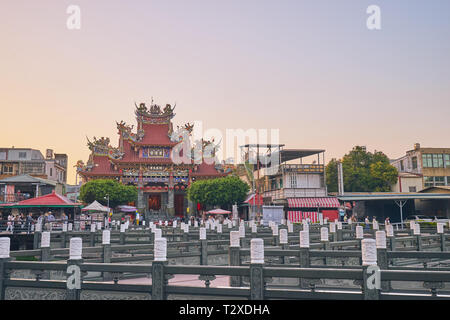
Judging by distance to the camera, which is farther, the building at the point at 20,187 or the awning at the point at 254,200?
the awning at the point at 254,200

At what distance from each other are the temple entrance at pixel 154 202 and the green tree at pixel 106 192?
980 centimetres

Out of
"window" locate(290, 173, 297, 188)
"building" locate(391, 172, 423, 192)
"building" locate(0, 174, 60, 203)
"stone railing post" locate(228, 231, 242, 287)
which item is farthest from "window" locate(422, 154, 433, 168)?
"stone railing post" locate(228, 231, 242, 287)

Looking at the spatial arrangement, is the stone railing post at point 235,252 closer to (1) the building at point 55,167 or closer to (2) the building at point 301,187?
(2) the building at point 301,187

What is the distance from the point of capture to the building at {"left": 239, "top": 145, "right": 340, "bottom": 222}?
43344 mm

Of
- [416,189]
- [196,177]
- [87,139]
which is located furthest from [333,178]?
[87,139]

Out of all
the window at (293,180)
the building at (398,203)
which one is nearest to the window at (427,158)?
the building at (398,203)

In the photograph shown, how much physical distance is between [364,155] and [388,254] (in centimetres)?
5011

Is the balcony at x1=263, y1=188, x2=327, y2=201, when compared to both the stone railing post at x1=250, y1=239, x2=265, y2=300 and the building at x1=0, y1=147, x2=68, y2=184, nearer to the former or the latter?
the building at x1=0, y1=147, x2=68, y2=184

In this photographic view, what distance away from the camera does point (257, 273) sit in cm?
672

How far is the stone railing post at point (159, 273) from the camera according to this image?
23.4 ft

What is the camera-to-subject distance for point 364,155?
5675cm
